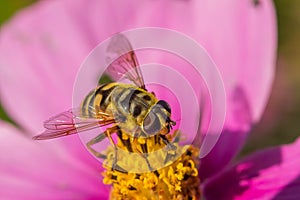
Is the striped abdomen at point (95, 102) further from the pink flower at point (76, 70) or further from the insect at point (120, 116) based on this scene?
the pink flower at point (76, 70)

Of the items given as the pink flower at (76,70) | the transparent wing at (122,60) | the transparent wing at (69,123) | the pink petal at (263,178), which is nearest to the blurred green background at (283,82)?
the pink flower at (76,70)

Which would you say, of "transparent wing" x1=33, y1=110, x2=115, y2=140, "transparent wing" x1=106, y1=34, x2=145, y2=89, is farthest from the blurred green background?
"transparent wing" x1=33, y1=110, x2=115, y2=140

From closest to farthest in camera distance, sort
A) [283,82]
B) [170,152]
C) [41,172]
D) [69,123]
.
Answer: [69,123] → [170,152] → [41,172] → [283,82]

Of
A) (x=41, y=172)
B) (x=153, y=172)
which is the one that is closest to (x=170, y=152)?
(x=153, y=172)

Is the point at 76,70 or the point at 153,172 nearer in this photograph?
the point at 153,172

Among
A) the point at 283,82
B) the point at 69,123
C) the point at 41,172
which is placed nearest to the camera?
the point at 69,123

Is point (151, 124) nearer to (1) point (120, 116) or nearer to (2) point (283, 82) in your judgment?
(1) point (120, 116)

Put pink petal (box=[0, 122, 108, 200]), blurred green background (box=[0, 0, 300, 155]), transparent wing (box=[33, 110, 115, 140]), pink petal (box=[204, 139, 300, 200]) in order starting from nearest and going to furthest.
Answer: transparent wing (box=[33, 110, 115, 140]), pink petal (box=[204, 139, 300, 200]), pink petal (box=[0, 122, 108, 200]), blurred green background (box=[0, 0, 300, 155])

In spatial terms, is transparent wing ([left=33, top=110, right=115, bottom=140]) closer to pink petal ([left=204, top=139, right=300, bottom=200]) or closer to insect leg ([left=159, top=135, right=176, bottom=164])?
insect leg ([left=159, top=135, right=176, bottom=164])
